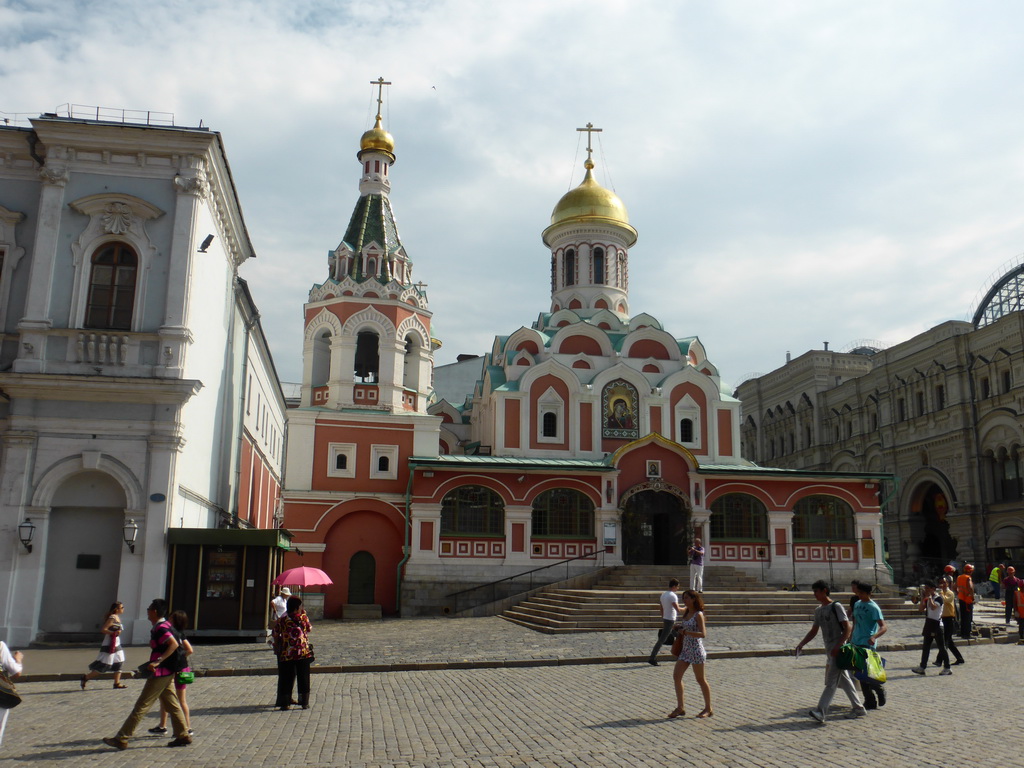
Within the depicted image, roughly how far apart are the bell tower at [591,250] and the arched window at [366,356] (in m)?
9.37

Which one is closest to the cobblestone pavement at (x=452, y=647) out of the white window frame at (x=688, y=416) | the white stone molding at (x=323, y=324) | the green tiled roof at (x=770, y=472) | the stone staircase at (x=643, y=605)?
the stone staircase at (x=643, y=605)

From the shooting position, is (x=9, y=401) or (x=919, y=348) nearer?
(x=9, y=401)

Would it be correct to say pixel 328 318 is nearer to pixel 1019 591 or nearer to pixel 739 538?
pixel 739 538

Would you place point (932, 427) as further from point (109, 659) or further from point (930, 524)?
point (109, 659)

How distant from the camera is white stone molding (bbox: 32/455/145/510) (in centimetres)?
1702

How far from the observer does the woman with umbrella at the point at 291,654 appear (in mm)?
10719

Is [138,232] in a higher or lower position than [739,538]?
higher

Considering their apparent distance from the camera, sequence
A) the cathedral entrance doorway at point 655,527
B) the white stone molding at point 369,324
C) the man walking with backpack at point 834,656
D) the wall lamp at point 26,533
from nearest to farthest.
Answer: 1. the man walking with backpack at point 834,656
2. the wall lamp at point 26,533
3. the cathedral entrance doorway at point 655,527
4. the white stone molding at point 369,324

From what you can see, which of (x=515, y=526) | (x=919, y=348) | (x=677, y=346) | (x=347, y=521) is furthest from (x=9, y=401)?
(x=919, y=348)

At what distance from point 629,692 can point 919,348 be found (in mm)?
38420

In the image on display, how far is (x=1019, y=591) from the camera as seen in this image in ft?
60.0

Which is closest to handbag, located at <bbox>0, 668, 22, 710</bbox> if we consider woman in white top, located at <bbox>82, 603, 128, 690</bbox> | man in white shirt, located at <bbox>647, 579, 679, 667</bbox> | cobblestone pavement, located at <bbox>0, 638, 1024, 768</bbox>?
cobblestone pavement, located at <bbox>0, 638, 1024, 768</bbox>

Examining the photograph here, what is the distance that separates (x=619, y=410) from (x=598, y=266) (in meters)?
7.69

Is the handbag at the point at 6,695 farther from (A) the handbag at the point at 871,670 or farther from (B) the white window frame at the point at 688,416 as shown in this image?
(B) the white window frame at the point at 688,416
